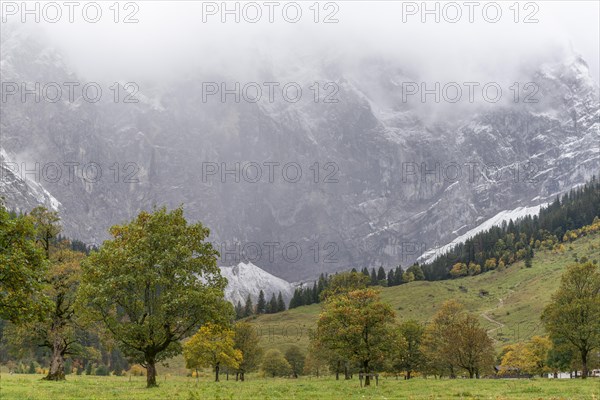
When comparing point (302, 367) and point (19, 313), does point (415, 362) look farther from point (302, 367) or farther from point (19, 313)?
point (19, 313)

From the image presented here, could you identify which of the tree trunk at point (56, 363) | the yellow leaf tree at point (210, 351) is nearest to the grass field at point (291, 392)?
the tree trunk at point (56, 363)

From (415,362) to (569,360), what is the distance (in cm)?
2665

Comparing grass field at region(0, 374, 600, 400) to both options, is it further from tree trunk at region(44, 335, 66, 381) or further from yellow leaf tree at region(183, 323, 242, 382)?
yellow leaf tree at region(183, 323, 242, 382)

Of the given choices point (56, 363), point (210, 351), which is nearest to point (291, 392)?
point (56, 363)

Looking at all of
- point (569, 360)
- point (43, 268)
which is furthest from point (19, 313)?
point (569, 360)

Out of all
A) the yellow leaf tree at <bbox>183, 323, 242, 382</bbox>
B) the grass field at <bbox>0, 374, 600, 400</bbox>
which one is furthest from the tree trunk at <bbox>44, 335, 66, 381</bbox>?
the yellow leaf tree at <bbox>183, 323, 242, 382</bbox>

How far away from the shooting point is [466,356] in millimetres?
85625

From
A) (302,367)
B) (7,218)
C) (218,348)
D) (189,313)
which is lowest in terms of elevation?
(302,367)

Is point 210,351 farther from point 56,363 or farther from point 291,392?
point 291,392

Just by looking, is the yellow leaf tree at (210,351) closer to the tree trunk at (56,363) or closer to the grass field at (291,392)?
the tree trunk at (56,363)

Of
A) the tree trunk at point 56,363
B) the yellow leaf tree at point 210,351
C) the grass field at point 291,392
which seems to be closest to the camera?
the grass field at point 291,392

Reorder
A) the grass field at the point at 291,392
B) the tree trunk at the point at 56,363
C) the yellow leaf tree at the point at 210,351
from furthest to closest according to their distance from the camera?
the yellow leaf tree at the point at 210,351 < the tree trunk at the point at 56,363 < the grass field at the point at 291,392

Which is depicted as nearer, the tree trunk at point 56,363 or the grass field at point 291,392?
the grass field at point 291,392

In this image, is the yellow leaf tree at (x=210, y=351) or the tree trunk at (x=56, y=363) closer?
the tree trunk at (x=56, y=363)
